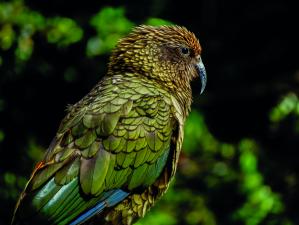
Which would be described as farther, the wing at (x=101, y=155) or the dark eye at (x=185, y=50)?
the dark eye at (x=185, y=50)

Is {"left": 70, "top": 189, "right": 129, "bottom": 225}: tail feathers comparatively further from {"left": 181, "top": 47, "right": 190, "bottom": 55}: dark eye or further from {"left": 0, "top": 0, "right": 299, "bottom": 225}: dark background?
{"left": 0, "top": 0, "right": 299, "bottom": 225}: dark background

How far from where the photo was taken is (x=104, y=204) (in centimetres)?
460

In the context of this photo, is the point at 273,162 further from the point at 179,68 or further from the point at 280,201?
the point at 179,68

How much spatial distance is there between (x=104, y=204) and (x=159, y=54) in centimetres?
A: 99

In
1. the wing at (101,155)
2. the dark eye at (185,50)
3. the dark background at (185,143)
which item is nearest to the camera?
the wing at (101,155)

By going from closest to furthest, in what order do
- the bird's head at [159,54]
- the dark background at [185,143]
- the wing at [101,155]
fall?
1. the wing at [101,155]
2. the bird's head at [159,54]
3. the dark background at [185,143]

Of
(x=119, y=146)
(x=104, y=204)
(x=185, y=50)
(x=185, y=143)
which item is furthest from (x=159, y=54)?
(x=185, y=143)

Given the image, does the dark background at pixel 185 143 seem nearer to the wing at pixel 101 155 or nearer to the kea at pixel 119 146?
the kea at pixel 119 146

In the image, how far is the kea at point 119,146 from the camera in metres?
4.49

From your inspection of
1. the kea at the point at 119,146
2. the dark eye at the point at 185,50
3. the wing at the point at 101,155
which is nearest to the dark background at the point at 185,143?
the dark eye at the point at 185,50

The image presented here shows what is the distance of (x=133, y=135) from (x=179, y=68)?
0.65 meters

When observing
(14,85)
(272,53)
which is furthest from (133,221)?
(272,53)

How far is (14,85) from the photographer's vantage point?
21.9 ft

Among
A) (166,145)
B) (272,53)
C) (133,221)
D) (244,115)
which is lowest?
(244,115)
